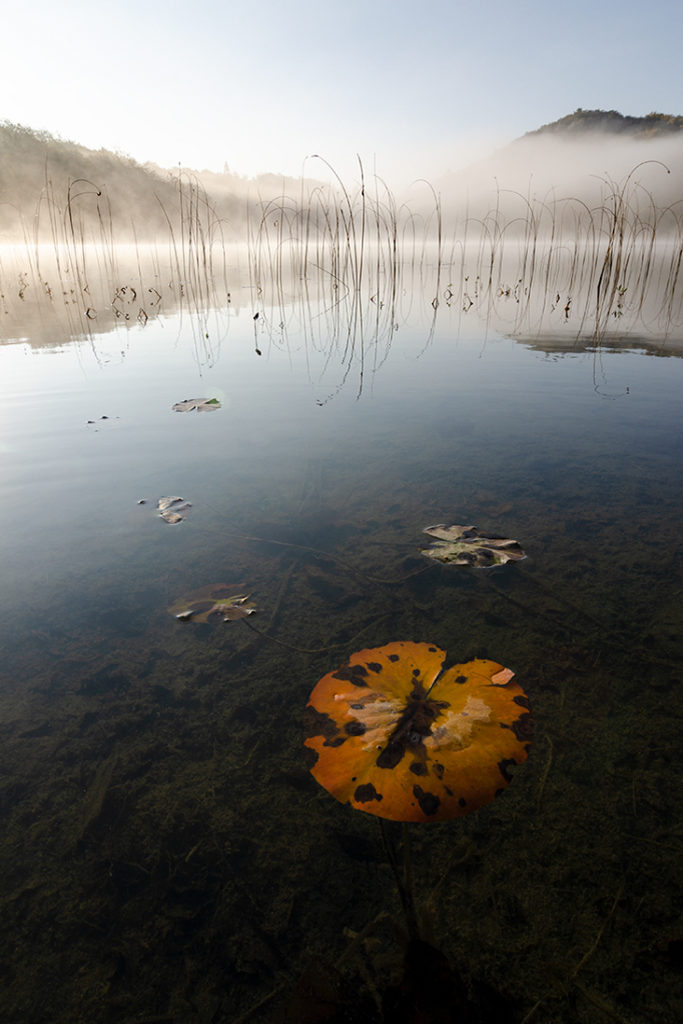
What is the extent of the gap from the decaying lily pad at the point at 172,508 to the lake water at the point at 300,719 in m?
0.04

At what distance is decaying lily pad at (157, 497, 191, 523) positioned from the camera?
174 centimetres

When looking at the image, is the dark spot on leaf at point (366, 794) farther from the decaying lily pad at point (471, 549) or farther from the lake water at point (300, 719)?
the decaying lily pad at point (471, 549)

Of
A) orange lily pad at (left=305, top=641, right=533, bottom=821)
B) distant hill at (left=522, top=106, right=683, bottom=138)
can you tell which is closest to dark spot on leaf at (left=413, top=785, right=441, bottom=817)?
orange lily pad at (left=305, top=641, right=533, bottom=821)

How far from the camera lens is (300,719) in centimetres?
101

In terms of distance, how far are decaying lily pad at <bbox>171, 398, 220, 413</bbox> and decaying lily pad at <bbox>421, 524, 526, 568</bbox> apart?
1.79 m

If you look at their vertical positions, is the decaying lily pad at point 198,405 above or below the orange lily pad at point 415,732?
above

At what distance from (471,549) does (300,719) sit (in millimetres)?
737

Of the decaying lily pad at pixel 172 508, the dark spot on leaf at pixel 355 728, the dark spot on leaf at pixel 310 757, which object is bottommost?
the dark spot on leaf at pixel 310 757

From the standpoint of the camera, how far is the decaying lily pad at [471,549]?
1.48m

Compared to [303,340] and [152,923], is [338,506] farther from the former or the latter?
[303,340]

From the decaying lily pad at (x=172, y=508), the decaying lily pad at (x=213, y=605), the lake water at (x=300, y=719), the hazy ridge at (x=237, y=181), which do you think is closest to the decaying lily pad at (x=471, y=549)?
the lake water at (x=300, y=719)

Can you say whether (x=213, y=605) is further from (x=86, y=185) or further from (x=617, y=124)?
(x=617, y=124)

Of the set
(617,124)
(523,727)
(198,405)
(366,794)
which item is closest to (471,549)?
(523,727)

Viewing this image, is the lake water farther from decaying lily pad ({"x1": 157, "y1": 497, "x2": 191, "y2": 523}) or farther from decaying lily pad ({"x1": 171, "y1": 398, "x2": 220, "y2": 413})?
decaying lily pad ({"x1": 171, "y1": 398, "x2": 220, "y2": 413})
